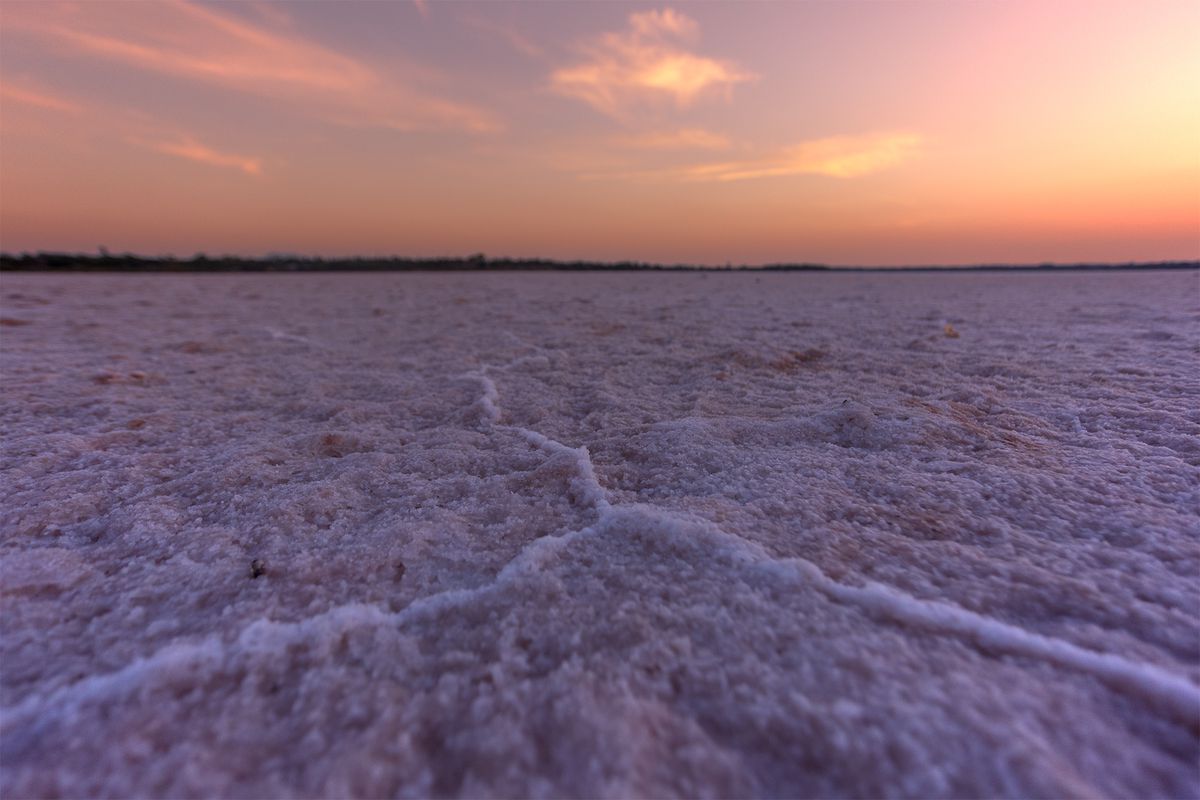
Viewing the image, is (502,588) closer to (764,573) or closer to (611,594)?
(611,594)

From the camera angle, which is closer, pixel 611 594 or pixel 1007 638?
pixel 1007 638

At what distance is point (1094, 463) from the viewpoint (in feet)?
4.25

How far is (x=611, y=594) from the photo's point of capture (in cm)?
88

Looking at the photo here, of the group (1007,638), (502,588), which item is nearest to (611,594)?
(502,588)

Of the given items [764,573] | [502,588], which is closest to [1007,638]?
[764,573]

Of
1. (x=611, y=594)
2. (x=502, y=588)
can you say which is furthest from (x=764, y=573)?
(x=502, y=588)

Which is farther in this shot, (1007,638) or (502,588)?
(502,588)

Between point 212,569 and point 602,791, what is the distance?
79 cm

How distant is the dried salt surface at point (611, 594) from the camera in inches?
23.5

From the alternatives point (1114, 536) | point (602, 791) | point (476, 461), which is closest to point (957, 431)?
point (1114, 536)

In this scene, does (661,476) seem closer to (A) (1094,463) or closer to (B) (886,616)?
(B) (886,616)

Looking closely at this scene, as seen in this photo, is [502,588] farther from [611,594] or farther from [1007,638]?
[1007,638]

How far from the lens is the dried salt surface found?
598 mm

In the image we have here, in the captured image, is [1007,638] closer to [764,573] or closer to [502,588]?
[764,573]
